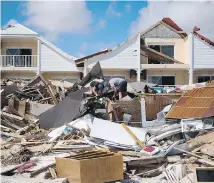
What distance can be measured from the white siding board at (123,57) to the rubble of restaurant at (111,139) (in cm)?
961

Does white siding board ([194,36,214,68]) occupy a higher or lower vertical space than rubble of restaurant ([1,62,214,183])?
higher

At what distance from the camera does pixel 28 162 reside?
938 centimetres

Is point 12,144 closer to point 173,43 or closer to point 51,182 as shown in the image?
point 51,182

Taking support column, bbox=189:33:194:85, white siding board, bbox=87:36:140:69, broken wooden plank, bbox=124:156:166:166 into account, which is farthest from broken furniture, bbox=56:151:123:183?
support column, bbox=189:33:194:85

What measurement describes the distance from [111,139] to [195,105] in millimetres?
2665

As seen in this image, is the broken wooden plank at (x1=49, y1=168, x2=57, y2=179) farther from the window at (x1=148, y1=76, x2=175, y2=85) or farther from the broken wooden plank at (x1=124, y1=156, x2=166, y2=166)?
the window at (x1=148, y1=76, x2=175, y2=85)

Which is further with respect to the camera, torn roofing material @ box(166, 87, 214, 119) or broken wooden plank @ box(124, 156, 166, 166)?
torn roofing material @ box(166, 87, 214, 119)

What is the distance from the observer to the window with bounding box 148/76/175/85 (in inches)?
982

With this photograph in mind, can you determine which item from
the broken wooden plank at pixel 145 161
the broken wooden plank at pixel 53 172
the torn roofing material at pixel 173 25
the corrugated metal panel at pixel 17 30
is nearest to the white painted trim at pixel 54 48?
the corrugated metal panel at pixel 17 30

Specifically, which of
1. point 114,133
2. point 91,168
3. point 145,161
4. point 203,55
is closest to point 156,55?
point 203,55

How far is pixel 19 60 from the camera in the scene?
25.7 meters

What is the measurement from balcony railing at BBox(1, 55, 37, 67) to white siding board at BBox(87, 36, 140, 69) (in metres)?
4.39

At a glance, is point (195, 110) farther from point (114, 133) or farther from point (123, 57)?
point (123, 57)

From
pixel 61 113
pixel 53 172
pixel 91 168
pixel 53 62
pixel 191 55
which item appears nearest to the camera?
pixel 91 168
